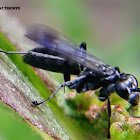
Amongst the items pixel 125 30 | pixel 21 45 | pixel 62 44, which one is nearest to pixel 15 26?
pixel 21 45

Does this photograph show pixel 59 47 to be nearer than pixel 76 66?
Yes

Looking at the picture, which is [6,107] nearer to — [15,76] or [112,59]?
[15,76]

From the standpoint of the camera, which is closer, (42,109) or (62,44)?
(42,109)

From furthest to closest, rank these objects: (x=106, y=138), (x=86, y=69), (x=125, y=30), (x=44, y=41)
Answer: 1. (x=125, y=30)
2. (x=86, y=69)
3. (x=44, y=41)
4. (x=106, y=138)

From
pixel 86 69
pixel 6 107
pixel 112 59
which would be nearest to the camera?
pixel 6 107

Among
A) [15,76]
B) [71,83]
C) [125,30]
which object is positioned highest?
[125,30]

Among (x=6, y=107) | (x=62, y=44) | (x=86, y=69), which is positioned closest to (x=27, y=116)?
(x=6, y=107)

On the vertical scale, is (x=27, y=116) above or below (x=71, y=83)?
below
